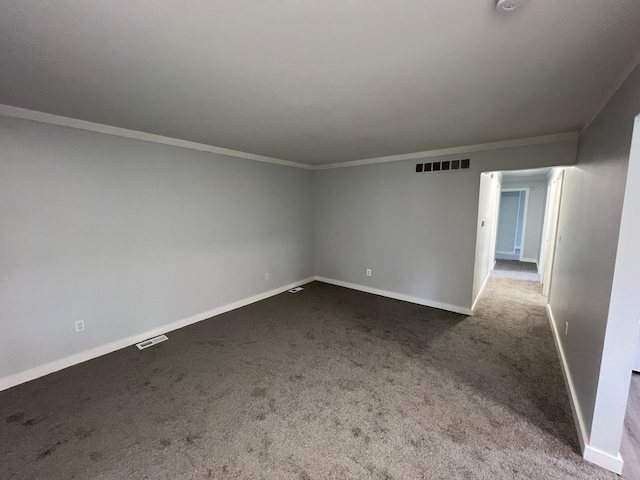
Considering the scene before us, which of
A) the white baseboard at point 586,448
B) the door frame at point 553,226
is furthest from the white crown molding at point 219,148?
the white baseboard at point 586,448

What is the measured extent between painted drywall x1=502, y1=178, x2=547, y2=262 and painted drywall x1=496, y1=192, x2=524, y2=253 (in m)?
1.04

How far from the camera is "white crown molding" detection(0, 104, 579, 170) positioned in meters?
2.36

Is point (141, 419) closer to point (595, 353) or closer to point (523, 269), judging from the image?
point (595, 353)

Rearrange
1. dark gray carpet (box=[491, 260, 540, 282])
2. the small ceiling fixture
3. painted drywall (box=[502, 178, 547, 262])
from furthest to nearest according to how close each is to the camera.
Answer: painted drywall (box=[502, 178, 547, 262]), dark gray carpet (box=[491, 260, 540, 282]), the small ceiling fixture

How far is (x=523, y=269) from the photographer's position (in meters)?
6.75

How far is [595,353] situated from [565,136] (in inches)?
98.3

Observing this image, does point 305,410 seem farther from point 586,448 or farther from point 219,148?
point 219,148

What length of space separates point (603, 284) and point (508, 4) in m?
1.75

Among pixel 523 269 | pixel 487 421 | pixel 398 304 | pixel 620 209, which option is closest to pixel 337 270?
pixel 398 304

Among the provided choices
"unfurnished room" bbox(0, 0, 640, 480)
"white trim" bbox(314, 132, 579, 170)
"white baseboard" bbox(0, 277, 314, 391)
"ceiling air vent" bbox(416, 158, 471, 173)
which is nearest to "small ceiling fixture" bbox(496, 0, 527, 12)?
"unfurnished room" bbox(0, 0, 640, 480)

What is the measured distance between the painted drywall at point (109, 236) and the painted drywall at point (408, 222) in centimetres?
157

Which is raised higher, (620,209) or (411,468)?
(620,209)

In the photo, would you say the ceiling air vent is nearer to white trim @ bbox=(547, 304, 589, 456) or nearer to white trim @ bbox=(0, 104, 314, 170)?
white trim @ bbox=(547, 304, 589, 456)

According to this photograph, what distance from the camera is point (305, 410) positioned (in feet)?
6.85
